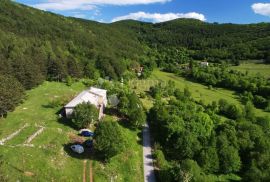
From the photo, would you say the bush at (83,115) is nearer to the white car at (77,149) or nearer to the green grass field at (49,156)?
the green grass field at (49,156)

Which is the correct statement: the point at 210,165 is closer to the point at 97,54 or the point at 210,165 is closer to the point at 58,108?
the point at 58,108

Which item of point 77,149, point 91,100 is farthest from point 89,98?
point 77,149

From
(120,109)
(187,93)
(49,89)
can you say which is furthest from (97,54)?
(120,109)

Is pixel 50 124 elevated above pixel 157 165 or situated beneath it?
elevated above

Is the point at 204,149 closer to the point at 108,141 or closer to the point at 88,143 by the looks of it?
the point at 108,141

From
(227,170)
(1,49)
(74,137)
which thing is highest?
(1,49)

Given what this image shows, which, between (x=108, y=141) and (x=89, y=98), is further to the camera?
(x=89, y=98)

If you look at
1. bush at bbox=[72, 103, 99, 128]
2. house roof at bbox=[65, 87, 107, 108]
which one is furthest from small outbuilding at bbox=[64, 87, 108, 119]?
bush at bbox=[72, 103, 99, 128]
